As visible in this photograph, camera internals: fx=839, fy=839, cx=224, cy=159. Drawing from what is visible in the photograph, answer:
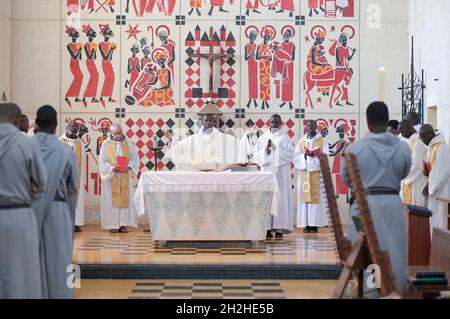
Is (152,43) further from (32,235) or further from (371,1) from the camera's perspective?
(32,235)

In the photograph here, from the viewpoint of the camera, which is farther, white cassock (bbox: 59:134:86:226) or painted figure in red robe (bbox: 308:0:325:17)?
painted figure in red robe (bbox: 308:0:325:17)

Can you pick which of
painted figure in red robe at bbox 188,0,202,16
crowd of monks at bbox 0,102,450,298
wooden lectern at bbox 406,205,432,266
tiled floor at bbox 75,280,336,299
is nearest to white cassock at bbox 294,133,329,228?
painted figure in red robe at bbox 188,0,202,16

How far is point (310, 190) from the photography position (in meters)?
14.6

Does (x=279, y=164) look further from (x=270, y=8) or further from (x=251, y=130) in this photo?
(x=270, y=8)

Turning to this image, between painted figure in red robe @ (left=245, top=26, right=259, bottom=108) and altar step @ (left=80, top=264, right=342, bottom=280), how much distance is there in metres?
6.21

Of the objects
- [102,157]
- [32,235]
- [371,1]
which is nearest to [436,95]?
[371,1]

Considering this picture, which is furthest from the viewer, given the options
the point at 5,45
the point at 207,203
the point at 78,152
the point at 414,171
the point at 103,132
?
the point at 103,132

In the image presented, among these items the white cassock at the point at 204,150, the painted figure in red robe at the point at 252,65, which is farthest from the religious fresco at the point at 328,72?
the white cassock at the point at 204,150

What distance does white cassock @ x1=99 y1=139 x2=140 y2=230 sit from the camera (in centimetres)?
1455

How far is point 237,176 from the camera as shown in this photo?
37.8 feet

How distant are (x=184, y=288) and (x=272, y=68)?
24.0 ft

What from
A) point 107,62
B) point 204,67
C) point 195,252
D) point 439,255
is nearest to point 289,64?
point 204,67

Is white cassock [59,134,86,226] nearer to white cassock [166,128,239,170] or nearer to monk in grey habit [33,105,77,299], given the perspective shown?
white cassock [166,128,239,170]

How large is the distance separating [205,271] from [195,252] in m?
1.35
